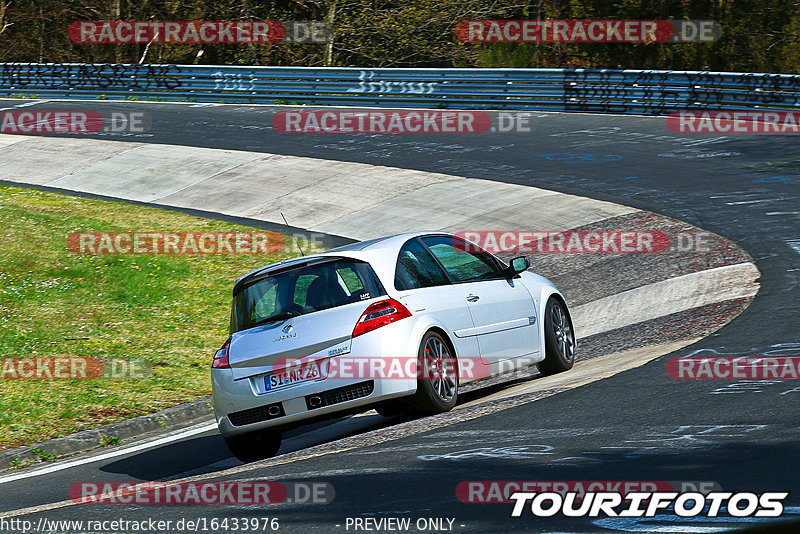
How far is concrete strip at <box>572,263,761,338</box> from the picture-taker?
11.6 metres

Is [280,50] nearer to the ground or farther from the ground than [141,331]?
farther from the ground

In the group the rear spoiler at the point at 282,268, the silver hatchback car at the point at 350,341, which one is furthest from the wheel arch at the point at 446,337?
the rear spoiler at the point at 282,268

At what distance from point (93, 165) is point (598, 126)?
36.3 ft

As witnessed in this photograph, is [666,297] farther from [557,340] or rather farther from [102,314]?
[102,314]

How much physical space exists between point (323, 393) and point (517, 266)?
250 cm

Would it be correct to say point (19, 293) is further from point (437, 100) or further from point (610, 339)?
point (437, 100)

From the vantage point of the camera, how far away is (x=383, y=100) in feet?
91.8

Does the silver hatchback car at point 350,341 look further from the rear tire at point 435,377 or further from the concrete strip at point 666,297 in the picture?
the concrete strip at point 666,297

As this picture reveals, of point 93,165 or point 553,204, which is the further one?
point 93,165

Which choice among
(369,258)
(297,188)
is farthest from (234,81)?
(369,258)

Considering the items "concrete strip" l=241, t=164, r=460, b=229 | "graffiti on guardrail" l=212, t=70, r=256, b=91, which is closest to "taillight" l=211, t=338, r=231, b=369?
"concrete strip" l=241, t=164, r=460, b=229

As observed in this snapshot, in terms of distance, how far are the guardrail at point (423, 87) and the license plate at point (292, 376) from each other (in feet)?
58.2

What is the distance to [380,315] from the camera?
7898 mm

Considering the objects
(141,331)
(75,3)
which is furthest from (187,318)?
Result: (75,3)
